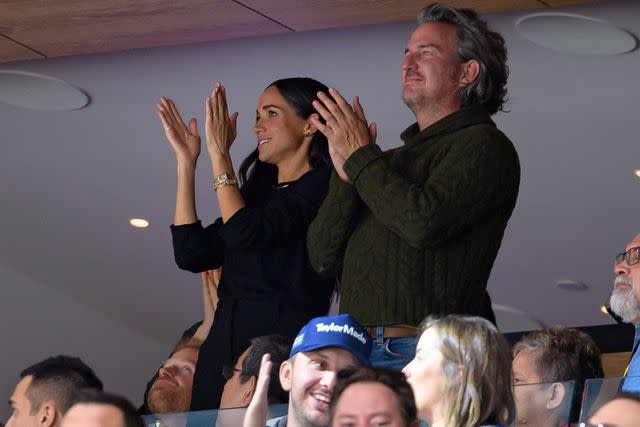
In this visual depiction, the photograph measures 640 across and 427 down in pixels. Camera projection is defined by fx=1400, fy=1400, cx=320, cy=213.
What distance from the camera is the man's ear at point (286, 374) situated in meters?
2.94

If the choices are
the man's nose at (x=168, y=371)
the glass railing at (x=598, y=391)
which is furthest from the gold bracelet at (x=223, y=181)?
the glass railing at (x=598, y=391)

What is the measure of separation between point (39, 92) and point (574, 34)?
2.41 metres

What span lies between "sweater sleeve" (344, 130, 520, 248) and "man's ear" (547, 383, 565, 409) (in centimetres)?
40

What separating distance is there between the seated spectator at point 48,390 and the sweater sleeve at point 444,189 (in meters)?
0.84

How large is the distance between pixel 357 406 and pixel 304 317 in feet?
3.84

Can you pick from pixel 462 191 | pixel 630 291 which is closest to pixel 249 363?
pixel 462 191

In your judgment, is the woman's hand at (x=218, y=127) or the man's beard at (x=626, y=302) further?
the woman's hand at (x=218, y=127)

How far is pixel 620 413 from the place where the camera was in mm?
2525

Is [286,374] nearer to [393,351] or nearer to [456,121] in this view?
[393,351]

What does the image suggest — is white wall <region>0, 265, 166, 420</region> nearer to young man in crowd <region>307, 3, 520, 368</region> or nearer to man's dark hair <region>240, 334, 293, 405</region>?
man's dark hair <region>240, 334, 293, 405</region>

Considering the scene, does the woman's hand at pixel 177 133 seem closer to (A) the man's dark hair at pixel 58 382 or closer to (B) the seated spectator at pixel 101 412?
(A) the man's dark hair at pixel 58 382

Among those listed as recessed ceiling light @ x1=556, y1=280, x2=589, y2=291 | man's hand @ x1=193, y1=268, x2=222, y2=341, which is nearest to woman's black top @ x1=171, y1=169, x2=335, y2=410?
man's hand @ x1=193, y1=268, x2=222, y2=341

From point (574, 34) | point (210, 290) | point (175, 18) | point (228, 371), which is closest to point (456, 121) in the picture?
point (228, 371)

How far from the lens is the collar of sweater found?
315 cm
